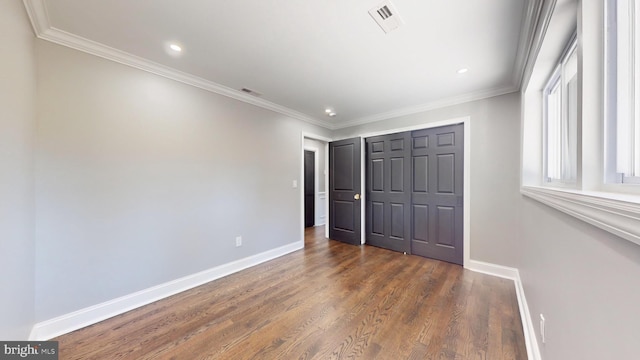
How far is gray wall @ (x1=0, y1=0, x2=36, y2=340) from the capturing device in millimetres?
1180

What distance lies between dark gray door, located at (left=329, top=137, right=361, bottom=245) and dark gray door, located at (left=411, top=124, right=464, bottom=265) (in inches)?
38.8

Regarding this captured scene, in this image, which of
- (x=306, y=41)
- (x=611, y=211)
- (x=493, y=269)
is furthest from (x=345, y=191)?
(x=611, y=211)

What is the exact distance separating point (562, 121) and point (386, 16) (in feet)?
5.11

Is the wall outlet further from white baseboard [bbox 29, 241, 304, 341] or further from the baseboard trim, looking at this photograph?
white baseboard [bbox 29, 241, 304, 341]

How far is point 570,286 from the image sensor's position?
0.92 m

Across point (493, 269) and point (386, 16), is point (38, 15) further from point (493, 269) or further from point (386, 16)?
point (493, 269)

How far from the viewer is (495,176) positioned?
2.79m

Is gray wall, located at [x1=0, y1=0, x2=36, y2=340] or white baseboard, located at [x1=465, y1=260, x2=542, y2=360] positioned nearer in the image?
gray wall, located at [x1=0, y1=0, x2=36, y2=340]

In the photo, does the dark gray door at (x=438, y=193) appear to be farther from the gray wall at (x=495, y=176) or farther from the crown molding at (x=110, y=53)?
the crown molding at (x=110, y=53)

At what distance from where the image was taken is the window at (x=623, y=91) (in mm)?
731

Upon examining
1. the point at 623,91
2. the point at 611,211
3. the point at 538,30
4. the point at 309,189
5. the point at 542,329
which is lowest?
the point at 542,329

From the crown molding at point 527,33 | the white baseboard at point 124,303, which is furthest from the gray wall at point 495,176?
the white baseboard at point 124,303

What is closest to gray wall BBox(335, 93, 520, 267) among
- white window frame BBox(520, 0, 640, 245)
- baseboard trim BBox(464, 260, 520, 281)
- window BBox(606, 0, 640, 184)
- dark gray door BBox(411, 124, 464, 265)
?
baseboard trim BBox(464, 260, 520, 281)

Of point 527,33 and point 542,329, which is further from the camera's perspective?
point 527,33
